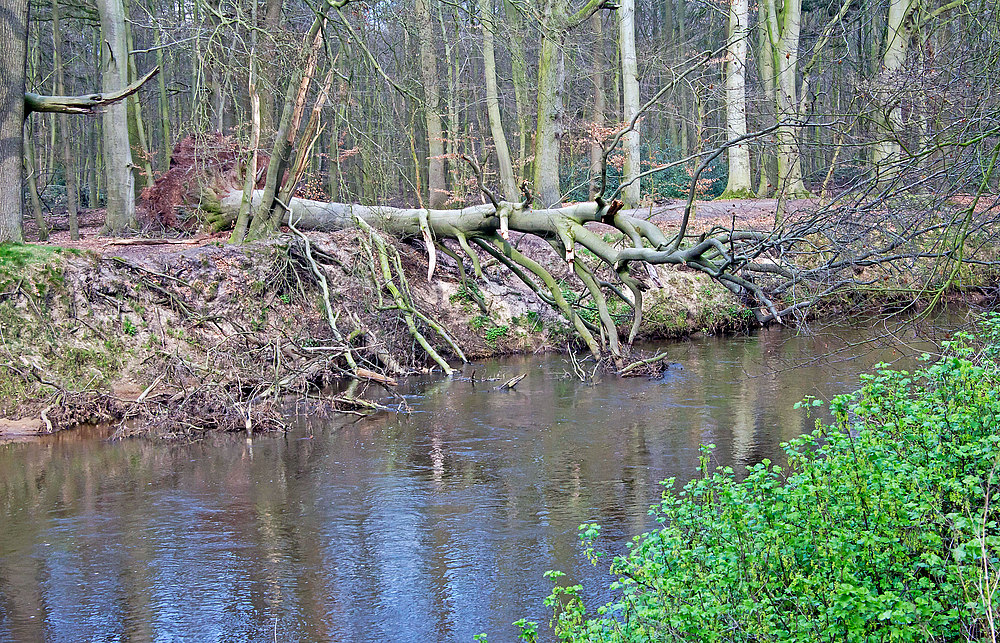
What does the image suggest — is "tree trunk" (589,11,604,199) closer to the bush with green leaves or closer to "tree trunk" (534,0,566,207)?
"tree trunk" (534,0,566,207)

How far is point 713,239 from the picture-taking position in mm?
10547

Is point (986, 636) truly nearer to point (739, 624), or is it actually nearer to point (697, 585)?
point (739, 624)

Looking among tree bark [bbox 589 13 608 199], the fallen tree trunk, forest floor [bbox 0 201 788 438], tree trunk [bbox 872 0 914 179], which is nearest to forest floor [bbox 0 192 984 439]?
forest floor [bbox 0 201 788 438]

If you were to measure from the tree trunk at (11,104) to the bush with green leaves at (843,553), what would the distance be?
11.2 m

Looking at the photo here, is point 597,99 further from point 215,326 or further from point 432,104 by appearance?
point 215,326

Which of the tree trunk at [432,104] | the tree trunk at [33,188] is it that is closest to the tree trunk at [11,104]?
the tree trunk at [33,188]

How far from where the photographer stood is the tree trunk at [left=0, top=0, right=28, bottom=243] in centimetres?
1241

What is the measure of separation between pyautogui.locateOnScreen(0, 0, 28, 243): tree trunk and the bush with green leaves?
11.2m

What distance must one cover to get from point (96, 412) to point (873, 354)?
1175 centimetres

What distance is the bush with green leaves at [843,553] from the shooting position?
3.89 m

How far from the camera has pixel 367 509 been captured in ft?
27.7

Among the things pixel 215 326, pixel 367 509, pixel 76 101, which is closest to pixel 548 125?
pixel 215 326

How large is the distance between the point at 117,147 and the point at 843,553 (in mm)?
16279

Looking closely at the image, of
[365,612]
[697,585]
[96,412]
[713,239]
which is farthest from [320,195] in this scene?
[697,585]
